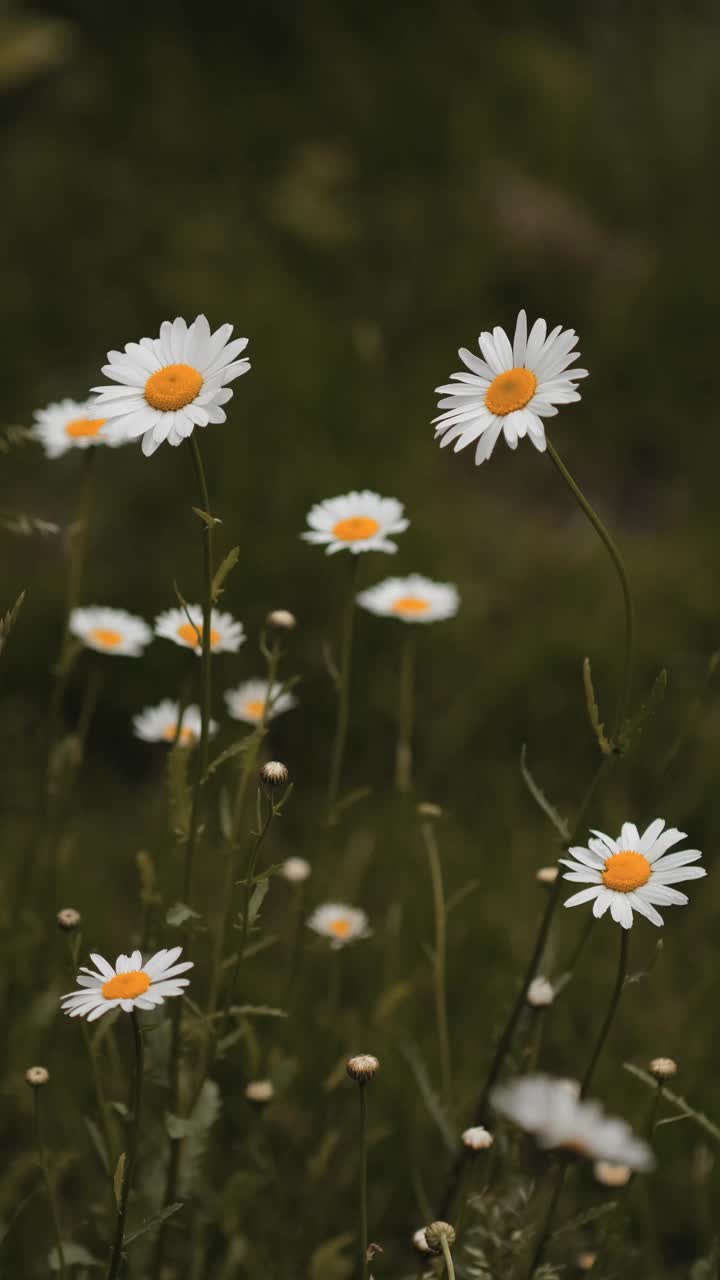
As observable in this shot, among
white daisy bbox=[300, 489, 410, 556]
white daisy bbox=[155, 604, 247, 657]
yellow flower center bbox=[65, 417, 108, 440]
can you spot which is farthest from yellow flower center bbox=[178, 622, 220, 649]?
yellow flower center bbox=[65, 417, 108, 440]

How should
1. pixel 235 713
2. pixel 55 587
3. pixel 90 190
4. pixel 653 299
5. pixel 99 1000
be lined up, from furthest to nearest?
pixel 90 190 → pixel 653 299 → pixel 55 587 → pixel 235 713 → pixel 99 1000

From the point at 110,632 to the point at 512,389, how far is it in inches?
28.0

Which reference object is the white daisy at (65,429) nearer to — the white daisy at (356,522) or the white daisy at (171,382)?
the white daisy at (356,522)

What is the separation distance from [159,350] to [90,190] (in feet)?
8.27

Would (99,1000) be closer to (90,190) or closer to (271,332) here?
(271,332)

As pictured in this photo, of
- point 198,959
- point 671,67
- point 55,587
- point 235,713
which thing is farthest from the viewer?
point 671,67

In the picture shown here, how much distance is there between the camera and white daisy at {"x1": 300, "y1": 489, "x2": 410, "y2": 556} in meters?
1.18

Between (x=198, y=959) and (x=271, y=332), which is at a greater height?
(x=271, y=332)

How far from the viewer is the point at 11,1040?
4.39 feet

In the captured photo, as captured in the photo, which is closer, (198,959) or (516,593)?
(198,959)

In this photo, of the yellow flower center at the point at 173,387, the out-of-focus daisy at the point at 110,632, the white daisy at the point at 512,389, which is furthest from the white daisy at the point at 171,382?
the out-of-focus daisy at the point at 110,632

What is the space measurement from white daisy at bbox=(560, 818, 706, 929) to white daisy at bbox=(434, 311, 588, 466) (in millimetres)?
257

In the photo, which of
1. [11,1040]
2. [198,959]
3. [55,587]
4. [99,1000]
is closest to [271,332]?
[55,587]

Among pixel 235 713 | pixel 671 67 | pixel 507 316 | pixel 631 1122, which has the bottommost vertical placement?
pixel 631 1122
